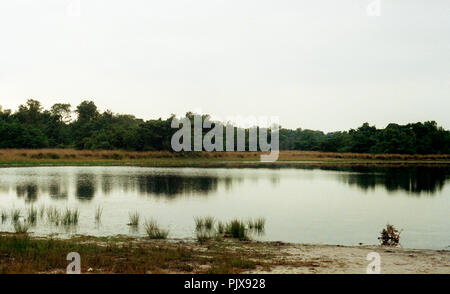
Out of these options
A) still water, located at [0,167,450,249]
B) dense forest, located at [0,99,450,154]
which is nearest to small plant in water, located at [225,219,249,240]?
still water, located at [0,167,450,249]

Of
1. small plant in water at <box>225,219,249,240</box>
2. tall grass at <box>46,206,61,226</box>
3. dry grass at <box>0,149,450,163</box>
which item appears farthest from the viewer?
dry grass at <box>0,149,450,163</box>

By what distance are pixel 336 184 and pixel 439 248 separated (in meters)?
20.4

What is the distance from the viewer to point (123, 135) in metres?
70.6

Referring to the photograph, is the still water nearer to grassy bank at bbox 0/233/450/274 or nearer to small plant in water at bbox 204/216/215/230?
small plant in water at bbox 204/216/215/230

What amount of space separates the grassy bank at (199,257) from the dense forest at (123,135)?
2229 inches

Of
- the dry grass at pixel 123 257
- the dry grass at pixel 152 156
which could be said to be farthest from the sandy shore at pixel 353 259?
the dry grass at pixel 152 156

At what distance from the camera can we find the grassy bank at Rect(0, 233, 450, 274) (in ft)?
30.5

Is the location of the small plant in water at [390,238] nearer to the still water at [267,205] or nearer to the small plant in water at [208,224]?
the still water at [267,205]

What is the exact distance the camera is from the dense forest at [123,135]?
69.4 meters

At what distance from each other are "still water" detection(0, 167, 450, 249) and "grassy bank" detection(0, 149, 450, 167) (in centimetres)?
2383

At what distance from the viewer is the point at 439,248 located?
537 inches

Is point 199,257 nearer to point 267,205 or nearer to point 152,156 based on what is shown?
point 267,205

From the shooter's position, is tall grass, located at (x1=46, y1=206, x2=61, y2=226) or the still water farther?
tall grass, located at (x1=46, y1=206, x2=61, y2=226)
